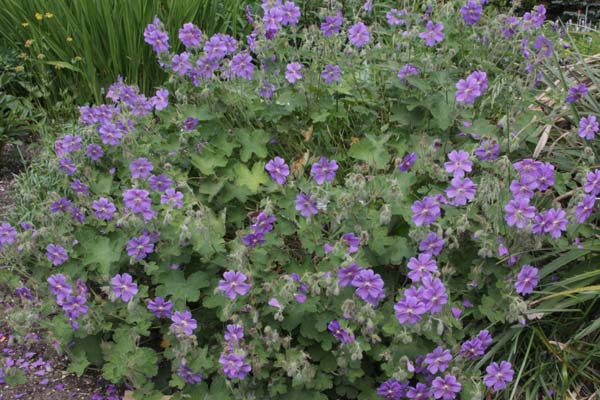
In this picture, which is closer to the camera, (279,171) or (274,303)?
(274,303)

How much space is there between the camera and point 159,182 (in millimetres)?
2541

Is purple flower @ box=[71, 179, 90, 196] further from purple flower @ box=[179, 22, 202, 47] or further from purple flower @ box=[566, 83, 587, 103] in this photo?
purple flower @ box=[566, 83, 587, 103]

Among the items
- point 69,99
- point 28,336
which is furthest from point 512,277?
point 69,99

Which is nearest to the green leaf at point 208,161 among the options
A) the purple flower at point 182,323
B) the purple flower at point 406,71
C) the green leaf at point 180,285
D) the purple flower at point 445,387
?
the green leaf at point 180,285

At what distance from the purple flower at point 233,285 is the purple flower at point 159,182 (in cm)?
55

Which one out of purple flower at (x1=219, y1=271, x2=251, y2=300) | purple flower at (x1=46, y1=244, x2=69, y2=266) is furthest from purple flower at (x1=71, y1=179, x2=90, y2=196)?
purple flower at (x1=219, y1=271, x2=251, y2=300)

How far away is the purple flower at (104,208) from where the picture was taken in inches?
101

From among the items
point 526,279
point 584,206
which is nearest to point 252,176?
point 526,279

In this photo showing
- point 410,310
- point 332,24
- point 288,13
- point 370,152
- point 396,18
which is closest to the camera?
point 410,310

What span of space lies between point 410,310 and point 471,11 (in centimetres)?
134

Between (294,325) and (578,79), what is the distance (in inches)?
66.3

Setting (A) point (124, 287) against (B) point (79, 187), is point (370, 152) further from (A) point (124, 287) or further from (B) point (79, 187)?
(B) point (79, 187)

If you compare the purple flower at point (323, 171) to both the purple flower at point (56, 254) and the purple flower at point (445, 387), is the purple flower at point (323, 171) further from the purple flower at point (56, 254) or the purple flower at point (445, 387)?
the purple flower at point (56, 254)

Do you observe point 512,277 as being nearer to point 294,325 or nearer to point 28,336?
point 294,325
